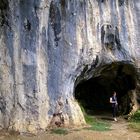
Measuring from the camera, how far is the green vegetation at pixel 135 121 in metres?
18.3

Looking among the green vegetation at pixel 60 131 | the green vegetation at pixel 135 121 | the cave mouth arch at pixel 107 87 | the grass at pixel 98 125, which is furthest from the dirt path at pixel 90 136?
the cave mouth arch at pixel 107 87

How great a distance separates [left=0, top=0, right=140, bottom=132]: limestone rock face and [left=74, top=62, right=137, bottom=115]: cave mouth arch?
70.0 inches

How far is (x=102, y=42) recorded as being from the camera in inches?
774

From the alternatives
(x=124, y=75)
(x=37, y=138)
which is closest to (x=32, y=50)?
(x=37, y=138)

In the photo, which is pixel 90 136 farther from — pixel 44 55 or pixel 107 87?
pixel 107 87

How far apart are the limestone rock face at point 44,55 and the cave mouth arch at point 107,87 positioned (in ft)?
5.83

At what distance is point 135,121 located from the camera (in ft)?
66.0

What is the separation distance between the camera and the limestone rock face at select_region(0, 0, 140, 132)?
16172 mm

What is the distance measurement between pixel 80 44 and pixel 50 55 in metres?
1.71

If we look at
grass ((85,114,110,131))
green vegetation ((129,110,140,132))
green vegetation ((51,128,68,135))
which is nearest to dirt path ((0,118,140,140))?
green vegetation ((51,128,68,135))

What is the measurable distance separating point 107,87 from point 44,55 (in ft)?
29.8

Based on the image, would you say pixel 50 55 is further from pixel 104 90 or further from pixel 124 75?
pixel 104 90

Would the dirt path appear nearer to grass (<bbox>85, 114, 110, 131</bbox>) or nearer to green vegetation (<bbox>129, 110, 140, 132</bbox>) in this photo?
grass (<bbox>85, 114, 110, 131</bbox>)

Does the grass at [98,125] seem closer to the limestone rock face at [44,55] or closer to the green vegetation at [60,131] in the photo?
the limestone rock face at [44,55]
